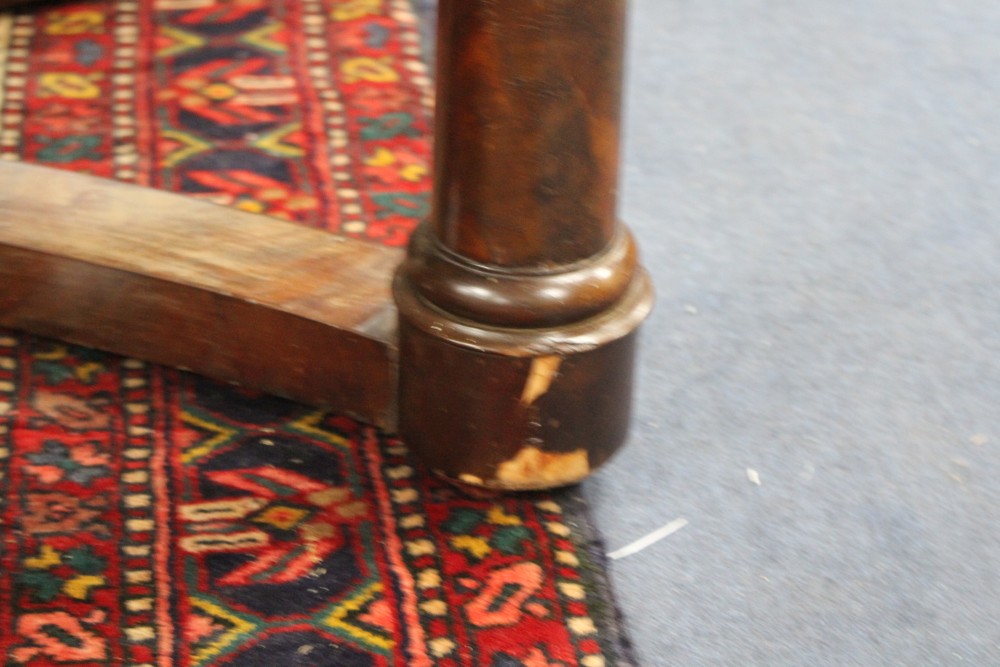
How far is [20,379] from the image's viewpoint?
1.92 meters

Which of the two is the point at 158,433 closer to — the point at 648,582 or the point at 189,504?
the point at 189,504

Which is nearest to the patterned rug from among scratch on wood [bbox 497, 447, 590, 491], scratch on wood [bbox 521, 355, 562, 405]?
scratch on wood [bbox 497, 447, 590, 491]

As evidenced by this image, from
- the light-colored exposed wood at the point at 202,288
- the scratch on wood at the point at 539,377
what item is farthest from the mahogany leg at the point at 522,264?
the light-colored exposed wood at the point at 202,288

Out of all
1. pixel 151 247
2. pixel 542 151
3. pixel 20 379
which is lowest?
pixel 20 379

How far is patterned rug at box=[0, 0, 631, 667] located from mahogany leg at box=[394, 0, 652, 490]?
10cm

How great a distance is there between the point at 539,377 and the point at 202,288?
481 millimetres

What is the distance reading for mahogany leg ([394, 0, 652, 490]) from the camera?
1.46 metres

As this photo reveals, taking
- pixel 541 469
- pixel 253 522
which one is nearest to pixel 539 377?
pixel 541 469

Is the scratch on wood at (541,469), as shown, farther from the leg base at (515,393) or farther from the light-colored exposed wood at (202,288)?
the light-colored exposed wood at (202,288)

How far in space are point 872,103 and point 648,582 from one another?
1384 mm

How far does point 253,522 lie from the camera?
1.68 meters

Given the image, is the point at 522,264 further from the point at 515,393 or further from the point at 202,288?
the point at 202,288

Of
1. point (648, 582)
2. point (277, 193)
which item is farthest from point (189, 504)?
point (277, 193)

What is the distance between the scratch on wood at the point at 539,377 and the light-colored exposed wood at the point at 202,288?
0.65ft
